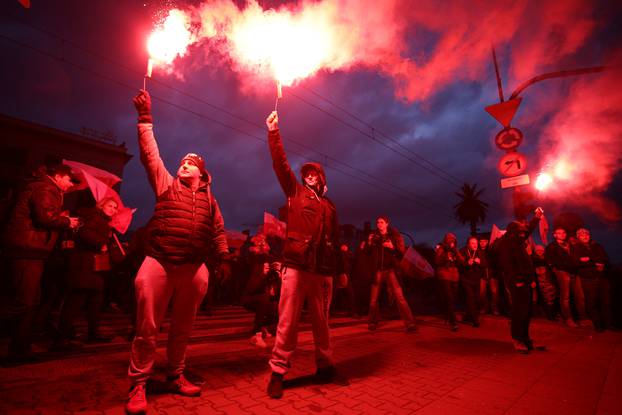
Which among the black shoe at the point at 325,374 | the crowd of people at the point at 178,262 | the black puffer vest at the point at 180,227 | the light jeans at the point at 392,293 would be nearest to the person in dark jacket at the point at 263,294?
the crowd of people at the point at 178,262

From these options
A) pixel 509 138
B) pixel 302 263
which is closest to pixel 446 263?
pixel 509 138

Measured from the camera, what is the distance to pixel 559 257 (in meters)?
7.96

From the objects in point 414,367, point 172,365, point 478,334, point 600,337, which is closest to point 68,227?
point 172,365

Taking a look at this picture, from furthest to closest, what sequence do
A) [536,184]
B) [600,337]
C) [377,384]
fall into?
[536,184]
[600,337]
[377,384]

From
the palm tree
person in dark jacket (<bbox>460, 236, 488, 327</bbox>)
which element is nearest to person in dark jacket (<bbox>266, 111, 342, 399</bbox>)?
person in dark jacket (<bbox>460, 236, 488, 327</bbox>)

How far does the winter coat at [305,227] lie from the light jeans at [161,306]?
3.17 ft

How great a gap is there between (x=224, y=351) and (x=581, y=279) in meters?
8.66

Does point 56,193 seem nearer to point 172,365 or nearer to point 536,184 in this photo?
point 172,365

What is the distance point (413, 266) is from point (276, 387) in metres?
8.47

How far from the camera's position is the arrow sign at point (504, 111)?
7493 millimetres

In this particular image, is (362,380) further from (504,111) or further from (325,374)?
(504,111)

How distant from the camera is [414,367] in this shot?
4211 mm

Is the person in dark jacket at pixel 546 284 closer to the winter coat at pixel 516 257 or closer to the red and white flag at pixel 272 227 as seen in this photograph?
the winter coat at pixel 516 257

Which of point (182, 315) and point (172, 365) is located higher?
point (182, 315)
